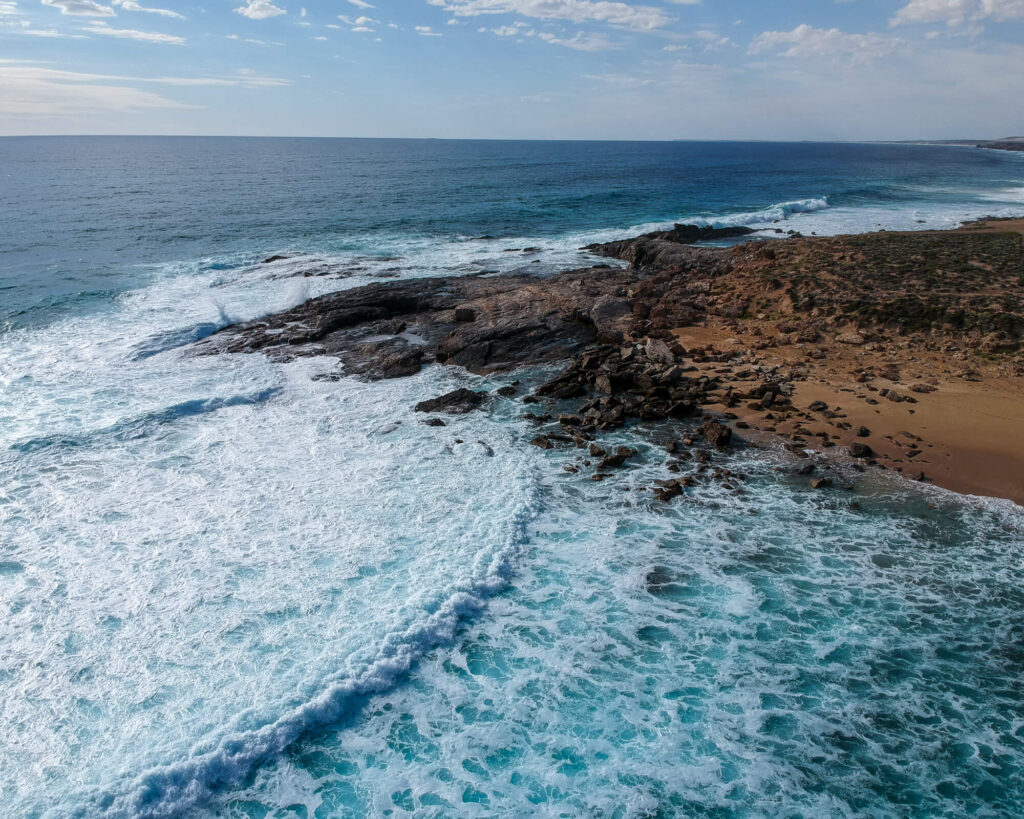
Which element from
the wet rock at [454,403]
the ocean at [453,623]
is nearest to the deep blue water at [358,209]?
the ocean at [453,623]

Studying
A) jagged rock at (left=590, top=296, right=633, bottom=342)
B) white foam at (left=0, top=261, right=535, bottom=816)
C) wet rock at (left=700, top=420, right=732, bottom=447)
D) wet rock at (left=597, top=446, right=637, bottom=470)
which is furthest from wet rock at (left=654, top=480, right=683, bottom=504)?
jagged rock at (left=590, top=296, right=633, bottom=342)

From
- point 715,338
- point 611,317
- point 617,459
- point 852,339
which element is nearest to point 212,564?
point 617,459

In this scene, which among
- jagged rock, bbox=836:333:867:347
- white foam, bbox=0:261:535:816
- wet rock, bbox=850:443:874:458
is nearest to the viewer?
white foam, bbox=0:261:535:816

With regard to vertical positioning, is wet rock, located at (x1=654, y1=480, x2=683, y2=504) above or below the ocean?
above

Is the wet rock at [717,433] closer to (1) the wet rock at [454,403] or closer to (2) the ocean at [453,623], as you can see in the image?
(2) the ocean at [453,623]

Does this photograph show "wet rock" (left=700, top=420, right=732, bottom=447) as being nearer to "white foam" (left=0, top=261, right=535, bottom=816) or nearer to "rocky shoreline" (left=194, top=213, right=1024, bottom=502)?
"rocky shoreline" (left=194, top=213, right=1024, bottom=502)
